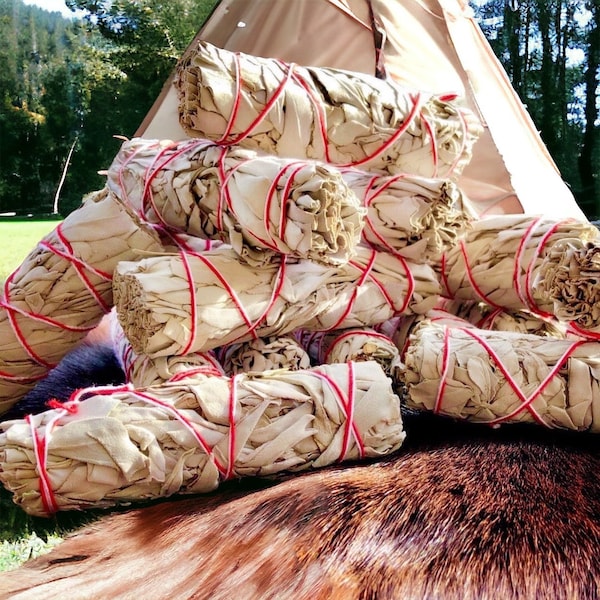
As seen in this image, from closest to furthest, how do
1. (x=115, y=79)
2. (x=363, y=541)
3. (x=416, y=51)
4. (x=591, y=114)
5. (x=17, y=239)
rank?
(x=363, y=541)
(x=416, y=51)
(x=17, y=239)
(x=591, y=114)
(x=115, y=79)

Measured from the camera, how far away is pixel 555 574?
0.65m

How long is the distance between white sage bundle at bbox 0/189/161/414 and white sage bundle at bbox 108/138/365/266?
0.06 meters

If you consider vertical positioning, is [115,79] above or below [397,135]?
above

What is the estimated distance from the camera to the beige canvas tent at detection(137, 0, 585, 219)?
2.12 metres

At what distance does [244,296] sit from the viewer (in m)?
1.18

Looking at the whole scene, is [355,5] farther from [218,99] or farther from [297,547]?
[297,547]

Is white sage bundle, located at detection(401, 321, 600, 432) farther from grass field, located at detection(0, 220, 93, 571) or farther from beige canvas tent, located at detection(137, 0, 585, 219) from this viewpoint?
beige canvas tent, located at detection(137, 0, 585, 219)

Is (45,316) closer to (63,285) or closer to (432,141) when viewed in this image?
(63,285)

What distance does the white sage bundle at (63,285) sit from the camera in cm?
131

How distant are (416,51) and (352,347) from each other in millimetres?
1276

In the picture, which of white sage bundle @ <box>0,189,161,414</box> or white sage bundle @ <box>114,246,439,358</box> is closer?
white sage bundle @ <box>114,246,439,358</box>

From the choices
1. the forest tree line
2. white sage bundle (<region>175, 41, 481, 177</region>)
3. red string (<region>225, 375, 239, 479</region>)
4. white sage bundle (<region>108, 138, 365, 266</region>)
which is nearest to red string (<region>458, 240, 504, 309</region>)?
white sage bundle (<region>175, 41, 481, 177</region>)

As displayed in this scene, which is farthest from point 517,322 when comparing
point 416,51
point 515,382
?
point 416,51

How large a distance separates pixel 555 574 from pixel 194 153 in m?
0.92
